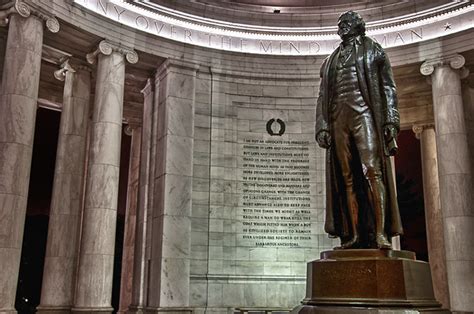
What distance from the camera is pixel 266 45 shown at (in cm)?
2567

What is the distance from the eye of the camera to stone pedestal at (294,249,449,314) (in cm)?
934

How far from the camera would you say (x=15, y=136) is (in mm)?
18172

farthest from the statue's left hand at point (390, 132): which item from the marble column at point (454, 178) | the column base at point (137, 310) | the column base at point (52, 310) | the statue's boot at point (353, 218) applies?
the column base at point (52, 310)

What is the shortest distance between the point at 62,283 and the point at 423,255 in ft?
98.1

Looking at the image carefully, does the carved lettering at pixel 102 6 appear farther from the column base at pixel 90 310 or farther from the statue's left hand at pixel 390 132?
the statue's left hand at pixel 390 132

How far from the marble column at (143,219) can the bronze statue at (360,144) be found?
13.6m

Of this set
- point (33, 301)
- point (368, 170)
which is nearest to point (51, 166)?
point (33, 301)

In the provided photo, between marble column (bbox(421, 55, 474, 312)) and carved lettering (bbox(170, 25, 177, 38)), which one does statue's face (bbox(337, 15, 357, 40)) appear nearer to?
marble column (bbox(421, 55, 474, 312))

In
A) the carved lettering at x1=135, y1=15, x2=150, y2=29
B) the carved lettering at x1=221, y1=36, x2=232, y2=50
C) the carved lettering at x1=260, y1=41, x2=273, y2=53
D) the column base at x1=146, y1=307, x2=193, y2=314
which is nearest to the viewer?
the column base at x1=146, y1=307, x2=193, y2=314

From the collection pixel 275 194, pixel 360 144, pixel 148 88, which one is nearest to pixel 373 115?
pixel 360 144

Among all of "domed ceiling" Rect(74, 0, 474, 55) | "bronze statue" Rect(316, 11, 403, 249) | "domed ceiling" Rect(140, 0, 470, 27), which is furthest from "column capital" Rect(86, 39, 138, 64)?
"bronze statue" Rect(316, 11, 403, 249)

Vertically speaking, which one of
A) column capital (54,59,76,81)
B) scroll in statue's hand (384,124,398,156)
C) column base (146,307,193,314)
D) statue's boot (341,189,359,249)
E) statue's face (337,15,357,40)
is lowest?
column base (146,307,193,314)

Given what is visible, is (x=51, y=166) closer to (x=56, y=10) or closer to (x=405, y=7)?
(x=56, y=10)

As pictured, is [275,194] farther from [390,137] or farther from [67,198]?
[390,137]
